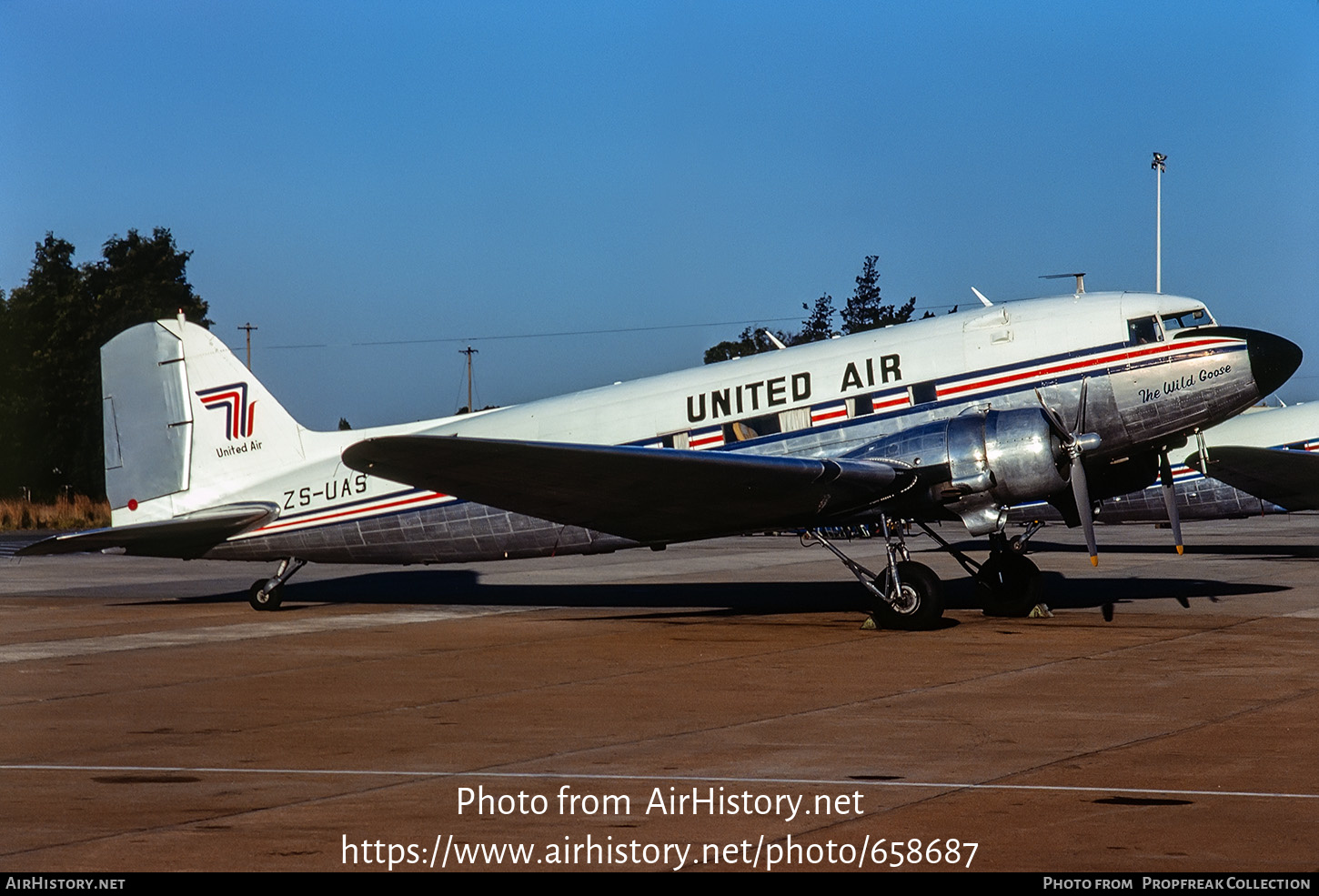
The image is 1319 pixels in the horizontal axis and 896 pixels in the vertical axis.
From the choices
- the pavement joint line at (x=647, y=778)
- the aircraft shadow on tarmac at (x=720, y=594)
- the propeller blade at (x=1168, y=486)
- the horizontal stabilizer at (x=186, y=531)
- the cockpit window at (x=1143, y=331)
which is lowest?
the aircraft shadow on tarmac at (x=720, y=594)

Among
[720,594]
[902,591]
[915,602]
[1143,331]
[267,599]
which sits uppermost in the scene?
[1143,331]

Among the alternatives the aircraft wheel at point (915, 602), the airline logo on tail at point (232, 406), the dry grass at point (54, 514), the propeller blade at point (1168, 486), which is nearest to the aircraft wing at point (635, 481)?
the aircraft wheel at point (915, 602)

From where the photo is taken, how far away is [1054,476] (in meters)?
15.0

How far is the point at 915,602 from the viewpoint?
1536 cm

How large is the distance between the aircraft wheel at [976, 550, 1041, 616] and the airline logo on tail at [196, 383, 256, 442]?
443 inches

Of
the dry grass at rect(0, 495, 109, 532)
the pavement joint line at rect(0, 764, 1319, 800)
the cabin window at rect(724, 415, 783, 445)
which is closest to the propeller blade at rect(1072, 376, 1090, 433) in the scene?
the cabin window at rect(724, 415, 783, 445)

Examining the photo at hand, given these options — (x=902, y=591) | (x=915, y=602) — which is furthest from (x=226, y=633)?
(x=915, y=602)

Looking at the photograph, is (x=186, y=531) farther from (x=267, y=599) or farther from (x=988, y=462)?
(x=988, y=462)

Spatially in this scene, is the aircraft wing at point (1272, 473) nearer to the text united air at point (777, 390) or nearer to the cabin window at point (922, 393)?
the cabin window at point (922, 393)

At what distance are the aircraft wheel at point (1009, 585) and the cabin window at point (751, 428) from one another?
11.1 feet

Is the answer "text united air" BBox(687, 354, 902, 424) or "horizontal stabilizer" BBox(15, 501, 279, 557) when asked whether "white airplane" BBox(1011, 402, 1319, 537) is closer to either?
"text united air" BBox(687, 354, 902, 424)

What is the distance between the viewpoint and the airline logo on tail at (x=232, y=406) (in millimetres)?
19781

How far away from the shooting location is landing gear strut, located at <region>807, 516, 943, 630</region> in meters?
15.3

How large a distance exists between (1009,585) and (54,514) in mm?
45461
